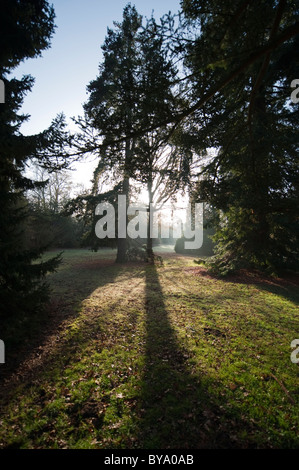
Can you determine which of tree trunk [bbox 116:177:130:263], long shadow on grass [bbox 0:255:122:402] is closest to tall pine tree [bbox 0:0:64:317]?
long shadow on grass [bbox 0:255:122:402]

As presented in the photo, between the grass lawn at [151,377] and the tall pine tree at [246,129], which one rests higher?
the tall pine tree at [246,129]

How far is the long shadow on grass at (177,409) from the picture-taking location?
2.40 meters

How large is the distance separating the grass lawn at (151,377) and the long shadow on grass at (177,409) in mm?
13

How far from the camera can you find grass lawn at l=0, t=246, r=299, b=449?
249 cm

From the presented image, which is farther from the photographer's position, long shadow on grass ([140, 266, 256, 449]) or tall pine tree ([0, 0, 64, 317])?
tall pine tree ([0, 0, 64, 317])

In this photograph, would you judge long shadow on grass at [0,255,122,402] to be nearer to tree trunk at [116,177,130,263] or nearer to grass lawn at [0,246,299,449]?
grass lawn at [0,246,299,449]

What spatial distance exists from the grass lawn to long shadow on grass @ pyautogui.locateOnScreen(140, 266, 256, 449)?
1 cm

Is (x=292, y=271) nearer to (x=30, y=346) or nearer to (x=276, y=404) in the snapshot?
(x=276, y=404)

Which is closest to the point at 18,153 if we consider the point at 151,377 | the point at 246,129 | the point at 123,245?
the point at 151,377

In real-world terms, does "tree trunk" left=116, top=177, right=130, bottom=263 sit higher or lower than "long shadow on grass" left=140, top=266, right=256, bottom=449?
higher

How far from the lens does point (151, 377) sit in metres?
3.45

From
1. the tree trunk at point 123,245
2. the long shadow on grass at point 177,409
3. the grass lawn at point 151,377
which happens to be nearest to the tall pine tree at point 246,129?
the grass lawn at point 151,377

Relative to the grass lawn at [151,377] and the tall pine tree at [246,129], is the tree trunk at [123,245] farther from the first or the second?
the tall pine tree at [246,129]
